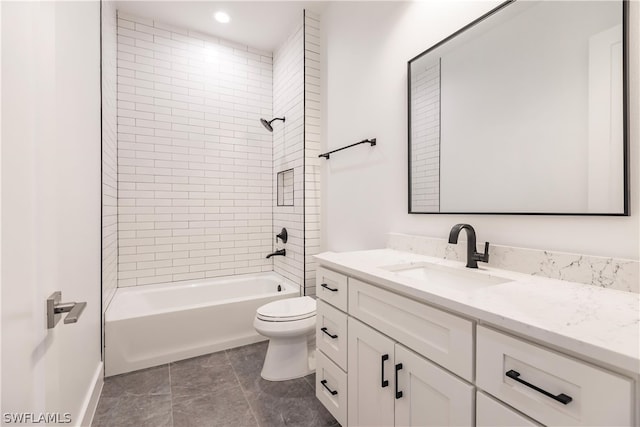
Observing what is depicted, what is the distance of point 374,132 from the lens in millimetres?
2088

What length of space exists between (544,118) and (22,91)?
1.61 meters

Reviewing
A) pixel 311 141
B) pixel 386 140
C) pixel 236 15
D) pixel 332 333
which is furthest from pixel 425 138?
pixel 236 15

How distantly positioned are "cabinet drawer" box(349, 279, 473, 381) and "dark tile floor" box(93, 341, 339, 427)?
84cm

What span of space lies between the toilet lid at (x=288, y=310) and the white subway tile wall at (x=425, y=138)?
104 cm

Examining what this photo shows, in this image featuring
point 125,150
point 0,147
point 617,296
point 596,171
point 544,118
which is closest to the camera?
point 0,147

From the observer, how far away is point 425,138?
1693mm

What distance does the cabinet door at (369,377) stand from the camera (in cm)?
115

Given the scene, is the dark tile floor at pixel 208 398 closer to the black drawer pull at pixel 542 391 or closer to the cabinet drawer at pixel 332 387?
the cabinet drawer at pixel 332 387

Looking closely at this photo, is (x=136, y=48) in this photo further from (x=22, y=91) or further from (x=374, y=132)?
(x=22, y=91)

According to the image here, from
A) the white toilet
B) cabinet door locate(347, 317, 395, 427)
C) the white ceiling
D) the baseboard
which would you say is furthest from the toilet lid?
the white ceiling

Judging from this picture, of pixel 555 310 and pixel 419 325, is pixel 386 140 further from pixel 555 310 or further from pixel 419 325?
pixel 555 310

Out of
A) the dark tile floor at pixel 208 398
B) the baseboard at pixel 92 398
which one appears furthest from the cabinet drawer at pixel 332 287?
the baseboard at pixel 92 398

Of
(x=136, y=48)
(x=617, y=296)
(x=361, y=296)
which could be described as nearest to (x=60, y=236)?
(x=361, y=296)

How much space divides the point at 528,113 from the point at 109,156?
2.83m
